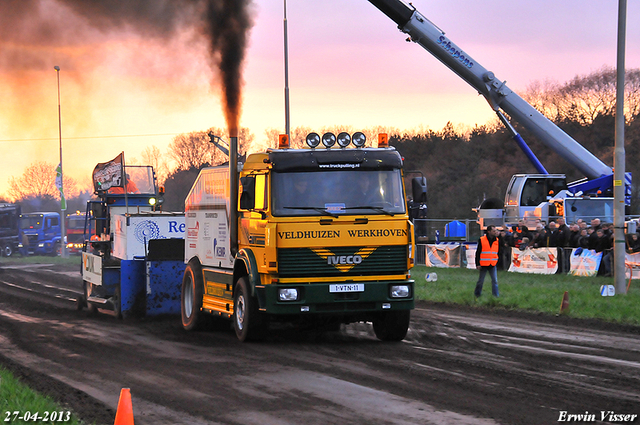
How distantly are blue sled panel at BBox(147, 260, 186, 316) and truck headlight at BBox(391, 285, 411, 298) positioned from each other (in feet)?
19.2

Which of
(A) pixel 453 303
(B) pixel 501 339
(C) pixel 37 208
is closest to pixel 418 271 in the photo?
(A) pixel 453 303

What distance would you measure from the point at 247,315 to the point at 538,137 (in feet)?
71.4

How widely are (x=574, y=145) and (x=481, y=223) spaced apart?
4.86 meters

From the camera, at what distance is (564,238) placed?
26312mm

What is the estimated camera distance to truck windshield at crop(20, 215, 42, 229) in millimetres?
57906

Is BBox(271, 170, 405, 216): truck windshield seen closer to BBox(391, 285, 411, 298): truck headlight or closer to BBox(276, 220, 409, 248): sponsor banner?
BBox(276, 220, 409, 248): sponsor banner

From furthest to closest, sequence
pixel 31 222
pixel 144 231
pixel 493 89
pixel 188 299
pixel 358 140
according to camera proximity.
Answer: pixel 31 222 → pixel 493 89 → pixel 144 231 → pixel 188 299 → pixel 358 140

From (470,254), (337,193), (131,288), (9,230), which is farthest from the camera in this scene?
(9,230)

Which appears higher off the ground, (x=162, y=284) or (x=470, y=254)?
(x=162, y=284)

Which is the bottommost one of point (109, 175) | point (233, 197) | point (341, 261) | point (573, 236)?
point (573, 236)

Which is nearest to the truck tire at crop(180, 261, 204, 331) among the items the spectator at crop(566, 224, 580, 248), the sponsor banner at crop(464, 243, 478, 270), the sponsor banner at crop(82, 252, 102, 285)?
the sponsor banner at crop(82, 252, 102, 285)

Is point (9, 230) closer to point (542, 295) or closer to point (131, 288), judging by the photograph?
point (131, 288)

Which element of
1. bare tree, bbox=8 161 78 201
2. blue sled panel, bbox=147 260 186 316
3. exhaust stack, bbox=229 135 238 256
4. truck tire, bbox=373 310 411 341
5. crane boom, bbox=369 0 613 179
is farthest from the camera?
bare tree, bbox=8 161 78 201

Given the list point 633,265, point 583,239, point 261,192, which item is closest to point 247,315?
point 261,192
